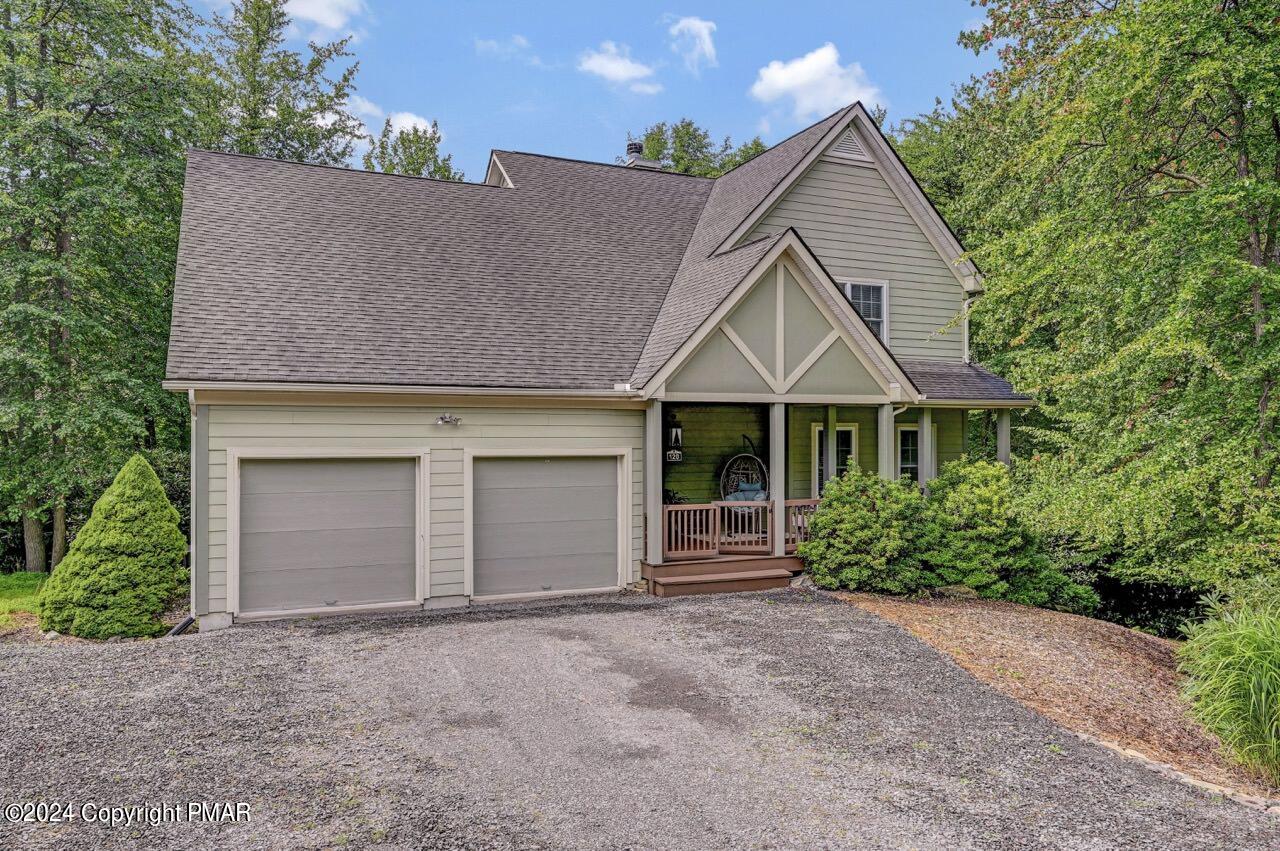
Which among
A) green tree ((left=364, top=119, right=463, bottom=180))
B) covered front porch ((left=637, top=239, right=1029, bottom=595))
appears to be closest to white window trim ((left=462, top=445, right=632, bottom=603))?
covered front porch ((left=637, top=239, right=1029, bottom=595))

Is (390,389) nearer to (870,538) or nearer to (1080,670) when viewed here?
(870,538)

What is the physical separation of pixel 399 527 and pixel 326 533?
873 mm

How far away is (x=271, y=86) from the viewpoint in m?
21.0

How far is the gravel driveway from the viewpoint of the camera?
14.0 ft

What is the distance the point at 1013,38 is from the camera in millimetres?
16344

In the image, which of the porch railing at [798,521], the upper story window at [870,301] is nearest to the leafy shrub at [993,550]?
the porch railing at [798,521]

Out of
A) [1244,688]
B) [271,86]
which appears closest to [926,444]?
[1244,688]

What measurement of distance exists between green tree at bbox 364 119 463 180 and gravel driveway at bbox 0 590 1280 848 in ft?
66.7

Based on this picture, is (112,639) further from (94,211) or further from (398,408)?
(94,211)

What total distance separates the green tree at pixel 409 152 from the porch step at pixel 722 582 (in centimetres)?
1947

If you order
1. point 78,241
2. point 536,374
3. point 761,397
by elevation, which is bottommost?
point 761,397

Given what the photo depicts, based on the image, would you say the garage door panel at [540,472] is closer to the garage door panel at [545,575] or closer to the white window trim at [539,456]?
the white window trim at [539,456]

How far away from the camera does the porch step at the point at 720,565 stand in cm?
1063

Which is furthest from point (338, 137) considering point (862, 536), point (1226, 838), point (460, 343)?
point (1226, 838)
